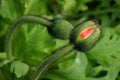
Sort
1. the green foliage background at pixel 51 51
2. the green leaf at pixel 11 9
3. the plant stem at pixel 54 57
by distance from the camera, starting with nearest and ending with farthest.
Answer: the plant stem at pixel 54 57
the green foliage background at pixel 51 51
the green leaf at pixel 11 9

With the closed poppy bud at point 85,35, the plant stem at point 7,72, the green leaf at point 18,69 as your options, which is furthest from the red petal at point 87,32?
the plant stem at point 7,72

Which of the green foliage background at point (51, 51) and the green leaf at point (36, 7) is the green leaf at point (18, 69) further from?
the green leaf at point (36, 7)

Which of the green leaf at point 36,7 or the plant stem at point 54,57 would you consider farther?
the green leaf at point 36,7

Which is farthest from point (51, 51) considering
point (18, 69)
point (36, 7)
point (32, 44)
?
point (18, 69)

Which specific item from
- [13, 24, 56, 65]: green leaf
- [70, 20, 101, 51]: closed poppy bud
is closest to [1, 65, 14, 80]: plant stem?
[13, 24, 56, 65]: green leaf

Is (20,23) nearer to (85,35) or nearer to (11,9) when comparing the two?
(85,35)

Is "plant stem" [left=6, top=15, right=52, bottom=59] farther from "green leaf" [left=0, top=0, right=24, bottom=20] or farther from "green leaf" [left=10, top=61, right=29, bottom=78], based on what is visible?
"green leaf" [left=0, top=0, right=24, bottom=20]

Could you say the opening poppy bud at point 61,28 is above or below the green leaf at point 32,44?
below

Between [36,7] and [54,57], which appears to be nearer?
[54,57]
